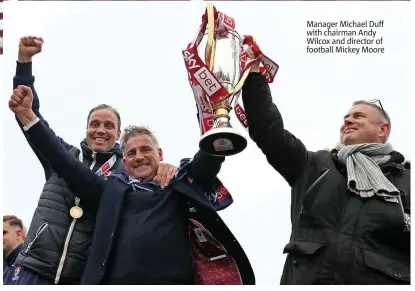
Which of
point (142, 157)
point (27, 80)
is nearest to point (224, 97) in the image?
point (142, 157)

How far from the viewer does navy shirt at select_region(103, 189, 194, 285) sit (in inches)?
212

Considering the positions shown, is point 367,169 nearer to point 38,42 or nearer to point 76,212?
point 76,212

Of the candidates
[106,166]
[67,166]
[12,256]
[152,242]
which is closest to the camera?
[152,242]

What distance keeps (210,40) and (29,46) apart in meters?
1.31

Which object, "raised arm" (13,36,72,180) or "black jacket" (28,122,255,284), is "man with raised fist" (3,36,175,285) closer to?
"raised arm" (13,36,72,180)

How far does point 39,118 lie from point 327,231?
2.15 meters

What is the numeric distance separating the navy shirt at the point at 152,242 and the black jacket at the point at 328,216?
669mm

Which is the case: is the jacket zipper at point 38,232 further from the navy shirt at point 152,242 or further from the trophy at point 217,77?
the trophy at point 217,77

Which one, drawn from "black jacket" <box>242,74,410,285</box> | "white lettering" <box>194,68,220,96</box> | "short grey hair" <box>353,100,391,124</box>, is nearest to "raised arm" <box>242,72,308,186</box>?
"black jacket" <box>242,74,410,285</box>

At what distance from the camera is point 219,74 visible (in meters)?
5.57

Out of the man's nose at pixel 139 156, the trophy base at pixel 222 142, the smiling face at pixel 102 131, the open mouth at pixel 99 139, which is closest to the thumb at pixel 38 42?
the smiling face at pixel 102 131

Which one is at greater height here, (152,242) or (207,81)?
(207,81)

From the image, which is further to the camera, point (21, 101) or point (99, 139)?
point (99, 139)

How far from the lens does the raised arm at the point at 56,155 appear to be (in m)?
5.82
